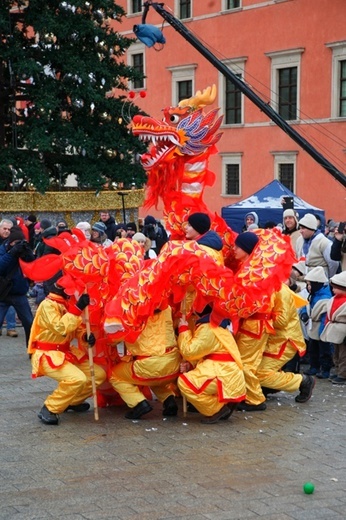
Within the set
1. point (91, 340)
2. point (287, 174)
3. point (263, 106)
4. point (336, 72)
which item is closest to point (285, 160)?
point (287, 174)

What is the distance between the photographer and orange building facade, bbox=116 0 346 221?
3036 cm

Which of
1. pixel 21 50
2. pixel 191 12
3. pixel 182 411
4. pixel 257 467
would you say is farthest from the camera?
pixel 191 12

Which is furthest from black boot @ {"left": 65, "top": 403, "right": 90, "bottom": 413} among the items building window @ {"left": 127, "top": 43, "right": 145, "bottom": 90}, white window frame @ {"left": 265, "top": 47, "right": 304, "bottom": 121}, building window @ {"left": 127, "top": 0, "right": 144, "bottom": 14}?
building window @ {"left": 127, "top": 0, "right": 144, "bottom": 14}

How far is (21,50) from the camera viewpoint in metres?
19.3

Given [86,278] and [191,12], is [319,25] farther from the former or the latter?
[86,278]

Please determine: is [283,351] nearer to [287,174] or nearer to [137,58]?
[287,174]

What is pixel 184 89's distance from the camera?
36.2m

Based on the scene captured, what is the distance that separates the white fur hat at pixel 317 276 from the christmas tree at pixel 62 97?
10479mm

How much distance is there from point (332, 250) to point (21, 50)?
445 inches

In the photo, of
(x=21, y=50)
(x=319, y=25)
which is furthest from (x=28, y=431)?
(x=319, y=25)

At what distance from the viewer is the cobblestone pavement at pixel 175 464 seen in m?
5.55

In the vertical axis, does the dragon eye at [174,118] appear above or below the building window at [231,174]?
above

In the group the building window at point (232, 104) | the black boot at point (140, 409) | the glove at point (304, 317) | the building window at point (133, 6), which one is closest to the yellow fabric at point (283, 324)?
the black boot at point (140, 409)

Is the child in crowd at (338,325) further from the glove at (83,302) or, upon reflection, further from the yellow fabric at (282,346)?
the glove at (83,302)
